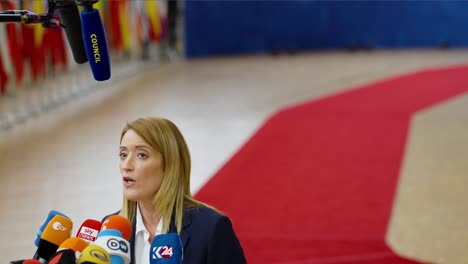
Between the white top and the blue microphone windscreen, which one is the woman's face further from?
the blue microphone windscreen

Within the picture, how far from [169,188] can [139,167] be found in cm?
15

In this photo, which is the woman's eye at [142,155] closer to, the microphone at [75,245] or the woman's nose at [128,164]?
the woman's nose at [128,164]

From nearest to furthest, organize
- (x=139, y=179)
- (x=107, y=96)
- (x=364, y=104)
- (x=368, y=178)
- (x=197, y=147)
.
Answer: (x=139, y=179)
(x=368, y=178)
(x=197, y=147)
(x=364, y=104)
(x=107, y=96)

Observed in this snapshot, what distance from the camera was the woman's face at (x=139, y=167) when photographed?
3840mm

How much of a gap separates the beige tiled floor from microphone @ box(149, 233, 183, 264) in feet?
13.9

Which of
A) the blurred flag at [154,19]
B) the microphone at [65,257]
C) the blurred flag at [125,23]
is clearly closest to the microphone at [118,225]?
the microphone at [65,257]

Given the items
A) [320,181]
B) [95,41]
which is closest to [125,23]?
[320,181]

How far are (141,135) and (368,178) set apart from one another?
6.28 meters

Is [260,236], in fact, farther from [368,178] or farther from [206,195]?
[368,178]

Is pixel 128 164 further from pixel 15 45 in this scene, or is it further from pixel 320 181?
pixel 15 45

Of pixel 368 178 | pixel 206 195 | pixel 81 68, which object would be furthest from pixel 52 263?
pixel 81 68

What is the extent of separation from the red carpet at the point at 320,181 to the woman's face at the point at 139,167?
343cm

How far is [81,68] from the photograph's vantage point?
1922 cm

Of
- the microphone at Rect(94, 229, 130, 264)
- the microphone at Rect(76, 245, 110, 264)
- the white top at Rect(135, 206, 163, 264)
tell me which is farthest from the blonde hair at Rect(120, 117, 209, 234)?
the microphone at Rect(76, 245, 110, 264)
